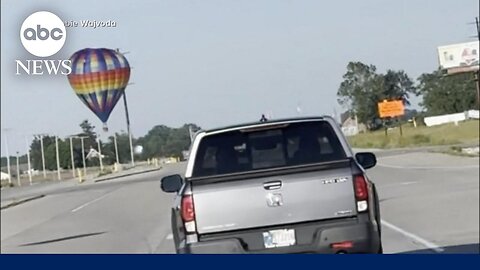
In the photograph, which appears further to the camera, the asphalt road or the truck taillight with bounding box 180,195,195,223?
the asphalt road

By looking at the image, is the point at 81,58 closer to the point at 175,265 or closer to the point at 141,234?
the point at 175,265

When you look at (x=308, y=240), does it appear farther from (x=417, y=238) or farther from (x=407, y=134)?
(x=417, y=238)

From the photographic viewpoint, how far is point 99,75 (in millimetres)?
7531

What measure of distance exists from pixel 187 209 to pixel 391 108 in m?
2.16

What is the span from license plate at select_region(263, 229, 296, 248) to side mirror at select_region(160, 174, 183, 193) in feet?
3.74

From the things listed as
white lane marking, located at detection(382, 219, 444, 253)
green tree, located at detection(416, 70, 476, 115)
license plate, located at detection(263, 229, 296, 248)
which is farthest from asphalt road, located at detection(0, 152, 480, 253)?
green tree, located at detection(416, 70, 476, 115)

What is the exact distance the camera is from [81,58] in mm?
7324

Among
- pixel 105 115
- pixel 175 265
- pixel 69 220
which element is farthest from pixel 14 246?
pixel 175 265

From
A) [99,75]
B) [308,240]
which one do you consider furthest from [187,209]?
[99,75]

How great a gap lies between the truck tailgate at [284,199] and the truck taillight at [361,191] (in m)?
0.05

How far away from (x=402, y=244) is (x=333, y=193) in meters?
8.84

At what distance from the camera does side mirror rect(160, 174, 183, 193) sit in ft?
28.1

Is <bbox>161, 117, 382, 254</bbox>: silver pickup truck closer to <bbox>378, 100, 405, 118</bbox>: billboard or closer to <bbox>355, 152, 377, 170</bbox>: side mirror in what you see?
<bbox>355, 152, 377, 170</bbox>: side mirror

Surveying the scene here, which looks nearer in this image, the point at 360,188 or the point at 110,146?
the point at 360,188
